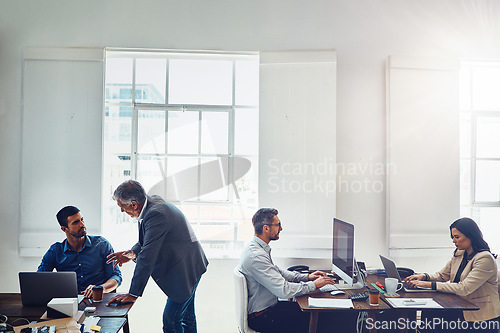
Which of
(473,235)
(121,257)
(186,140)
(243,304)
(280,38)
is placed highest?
(280,38)

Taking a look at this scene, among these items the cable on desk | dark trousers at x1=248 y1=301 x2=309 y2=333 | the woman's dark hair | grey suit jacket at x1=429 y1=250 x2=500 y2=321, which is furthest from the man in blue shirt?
the woman's dark hair

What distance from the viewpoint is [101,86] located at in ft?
13.0

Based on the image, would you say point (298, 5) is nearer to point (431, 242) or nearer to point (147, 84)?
point (147, 84)

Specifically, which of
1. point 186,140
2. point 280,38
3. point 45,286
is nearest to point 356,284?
point 186,140

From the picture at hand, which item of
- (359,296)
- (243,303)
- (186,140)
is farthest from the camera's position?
(186,140)

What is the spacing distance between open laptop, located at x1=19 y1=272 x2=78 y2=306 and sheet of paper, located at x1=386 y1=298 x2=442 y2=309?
2.11 metres

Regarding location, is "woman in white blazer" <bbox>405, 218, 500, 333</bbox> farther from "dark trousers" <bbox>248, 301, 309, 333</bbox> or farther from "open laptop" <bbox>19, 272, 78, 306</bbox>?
Answer: "open laptop" <bbox>19, 272, 78, 306</bbox>

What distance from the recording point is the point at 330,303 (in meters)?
2.83

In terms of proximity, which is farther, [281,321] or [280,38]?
[280,38]

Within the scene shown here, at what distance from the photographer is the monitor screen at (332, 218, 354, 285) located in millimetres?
3076

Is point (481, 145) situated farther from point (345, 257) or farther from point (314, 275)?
point (314, 275)

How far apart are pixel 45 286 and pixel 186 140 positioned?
1.94 m

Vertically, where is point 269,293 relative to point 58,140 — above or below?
below

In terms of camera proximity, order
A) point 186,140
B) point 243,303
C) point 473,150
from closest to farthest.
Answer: point 243,303, point 186,140, point 473,150
